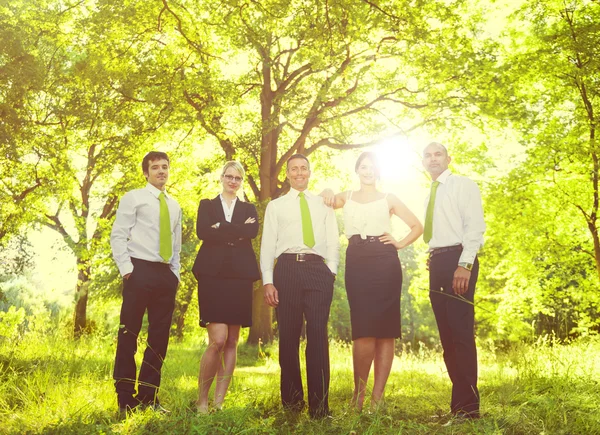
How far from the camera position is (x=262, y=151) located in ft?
50.9

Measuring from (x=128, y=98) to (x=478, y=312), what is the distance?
954 inches

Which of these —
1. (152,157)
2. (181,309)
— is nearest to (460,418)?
(152,157)

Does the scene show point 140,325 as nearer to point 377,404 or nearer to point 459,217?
point 377,404

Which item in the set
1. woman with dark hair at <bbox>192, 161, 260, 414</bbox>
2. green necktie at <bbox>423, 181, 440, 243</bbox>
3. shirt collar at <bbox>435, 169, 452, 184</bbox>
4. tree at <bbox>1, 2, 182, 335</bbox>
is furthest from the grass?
tree at <bbox>1, 2, 182, 335</bbox>

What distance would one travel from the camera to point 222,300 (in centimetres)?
480

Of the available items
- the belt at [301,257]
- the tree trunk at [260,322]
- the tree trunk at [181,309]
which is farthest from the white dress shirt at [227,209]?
the tree trunk at [181,309]

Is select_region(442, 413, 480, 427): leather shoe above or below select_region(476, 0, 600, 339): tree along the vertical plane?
below

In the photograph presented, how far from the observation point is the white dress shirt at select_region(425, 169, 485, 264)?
4.64 m

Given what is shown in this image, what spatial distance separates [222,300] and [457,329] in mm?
2166

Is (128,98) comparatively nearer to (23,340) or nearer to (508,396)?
(23,340)

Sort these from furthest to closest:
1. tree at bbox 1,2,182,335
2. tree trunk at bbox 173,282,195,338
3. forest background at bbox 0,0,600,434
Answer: tree trunk at bbox 173,282,195,338, tree at bbox 1,2,182,335, forest background at bbox 0,0,600,434

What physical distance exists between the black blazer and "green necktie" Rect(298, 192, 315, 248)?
Answer: 1.65 feet

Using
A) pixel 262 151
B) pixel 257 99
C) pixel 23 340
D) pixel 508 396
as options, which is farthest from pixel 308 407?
pixel 257 99

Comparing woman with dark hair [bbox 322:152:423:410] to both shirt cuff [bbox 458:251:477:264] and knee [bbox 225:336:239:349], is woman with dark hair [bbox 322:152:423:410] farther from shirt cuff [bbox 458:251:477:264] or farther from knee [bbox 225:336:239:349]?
knee [bbox 225:336:239:349]
